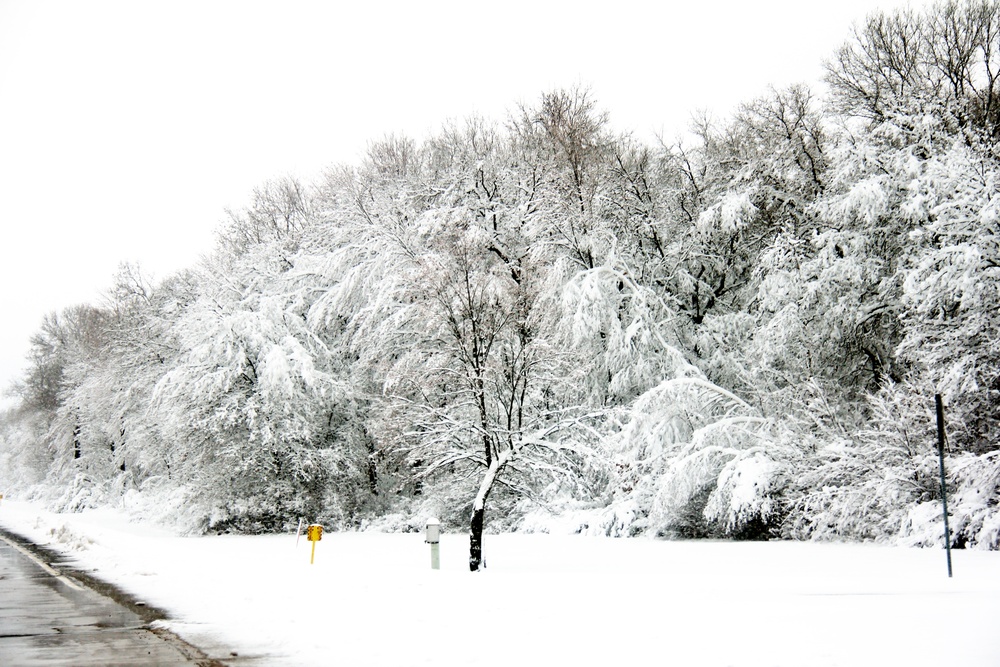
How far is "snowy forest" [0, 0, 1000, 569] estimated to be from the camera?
18516 millimetres

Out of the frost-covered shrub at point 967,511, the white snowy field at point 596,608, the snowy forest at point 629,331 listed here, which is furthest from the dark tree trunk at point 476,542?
the frost-covered shrub at point 967,511

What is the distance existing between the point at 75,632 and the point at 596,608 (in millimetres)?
5827

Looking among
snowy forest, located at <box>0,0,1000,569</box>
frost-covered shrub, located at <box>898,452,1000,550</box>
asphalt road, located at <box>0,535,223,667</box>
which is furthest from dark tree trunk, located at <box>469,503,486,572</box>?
frost-covered shrub, located at <box>898,452,1000,550</box>

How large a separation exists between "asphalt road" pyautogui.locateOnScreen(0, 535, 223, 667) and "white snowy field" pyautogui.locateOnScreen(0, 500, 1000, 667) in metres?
0.48

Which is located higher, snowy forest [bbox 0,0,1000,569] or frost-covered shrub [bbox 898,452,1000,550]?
snowy forest [bbox 0,0,1000,569]

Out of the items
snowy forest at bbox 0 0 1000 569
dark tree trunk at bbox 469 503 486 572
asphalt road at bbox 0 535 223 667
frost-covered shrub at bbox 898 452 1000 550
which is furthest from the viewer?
snowy forest at bbox 0 0 1000 569

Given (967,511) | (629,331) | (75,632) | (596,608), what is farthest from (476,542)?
(629,331)

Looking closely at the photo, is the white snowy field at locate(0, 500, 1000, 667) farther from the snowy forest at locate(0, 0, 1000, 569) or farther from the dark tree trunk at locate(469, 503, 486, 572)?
the snowy forest at locate(0, 0, 1000, 569)

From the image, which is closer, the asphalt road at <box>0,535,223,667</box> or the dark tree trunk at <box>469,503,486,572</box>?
the asphalt road at <box>0,535,223,667</box>

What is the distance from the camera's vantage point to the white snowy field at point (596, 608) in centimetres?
779

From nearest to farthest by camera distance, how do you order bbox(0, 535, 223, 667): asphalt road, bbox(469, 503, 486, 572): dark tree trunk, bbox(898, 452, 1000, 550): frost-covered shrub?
bbox(0, 535, 223, 667): asphalt road < bbox(469, 503, 486, 572): dark tree trunk < bbox(898, 452, 1000, 550): frost-covered shrub

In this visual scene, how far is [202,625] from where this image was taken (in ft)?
32.0

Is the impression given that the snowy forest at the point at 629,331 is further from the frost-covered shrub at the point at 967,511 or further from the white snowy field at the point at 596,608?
the white snowy field at the point at 596,608

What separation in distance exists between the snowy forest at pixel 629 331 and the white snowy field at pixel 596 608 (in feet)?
8.39
